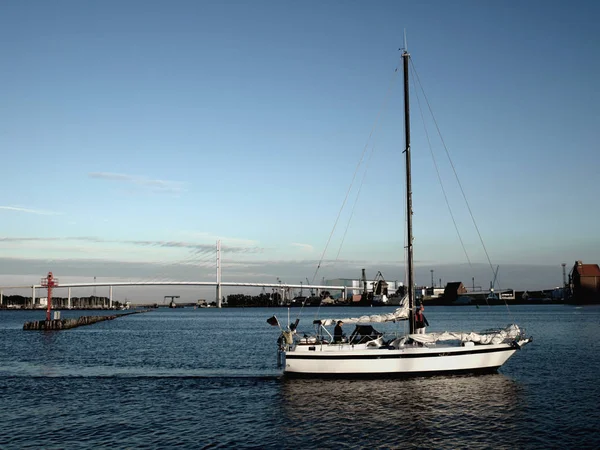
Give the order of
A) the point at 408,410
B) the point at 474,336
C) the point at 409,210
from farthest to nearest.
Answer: the point at 409,210, the point at 474,336, the point at 408,410

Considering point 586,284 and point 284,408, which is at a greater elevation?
point 586,284

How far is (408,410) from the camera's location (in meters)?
22.0

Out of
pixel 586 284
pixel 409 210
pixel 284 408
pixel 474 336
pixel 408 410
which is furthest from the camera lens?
pixel 586 284

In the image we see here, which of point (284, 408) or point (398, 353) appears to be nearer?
point (284, 408)

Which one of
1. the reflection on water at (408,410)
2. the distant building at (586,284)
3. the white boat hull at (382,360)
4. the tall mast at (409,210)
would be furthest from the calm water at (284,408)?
the distant building at (586,284)

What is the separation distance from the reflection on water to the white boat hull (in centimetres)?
56

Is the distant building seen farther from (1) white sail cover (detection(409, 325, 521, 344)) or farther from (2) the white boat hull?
(2) the white boat hull

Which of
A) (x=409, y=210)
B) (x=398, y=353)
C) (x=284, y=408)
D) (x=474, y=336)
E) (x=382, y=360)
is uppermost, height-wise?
(x=409, y=210)

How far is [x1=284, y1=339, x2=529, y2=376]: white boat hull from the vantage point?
27.4 metres

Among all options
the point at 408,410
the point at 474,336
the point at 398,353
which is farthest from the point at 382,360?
the point at 474,336

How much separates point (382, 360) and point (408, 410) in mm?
5456

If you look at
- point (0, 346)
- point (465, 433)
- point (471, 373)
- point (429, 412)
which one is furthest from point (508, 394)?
point (0, 346)

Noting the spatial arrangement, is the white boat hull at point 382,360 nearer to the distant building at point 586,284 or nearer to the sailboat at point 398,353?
the sailboat at point 398,353

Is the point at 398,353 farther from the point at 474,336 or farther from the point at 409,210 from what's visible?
the point at 409,210
